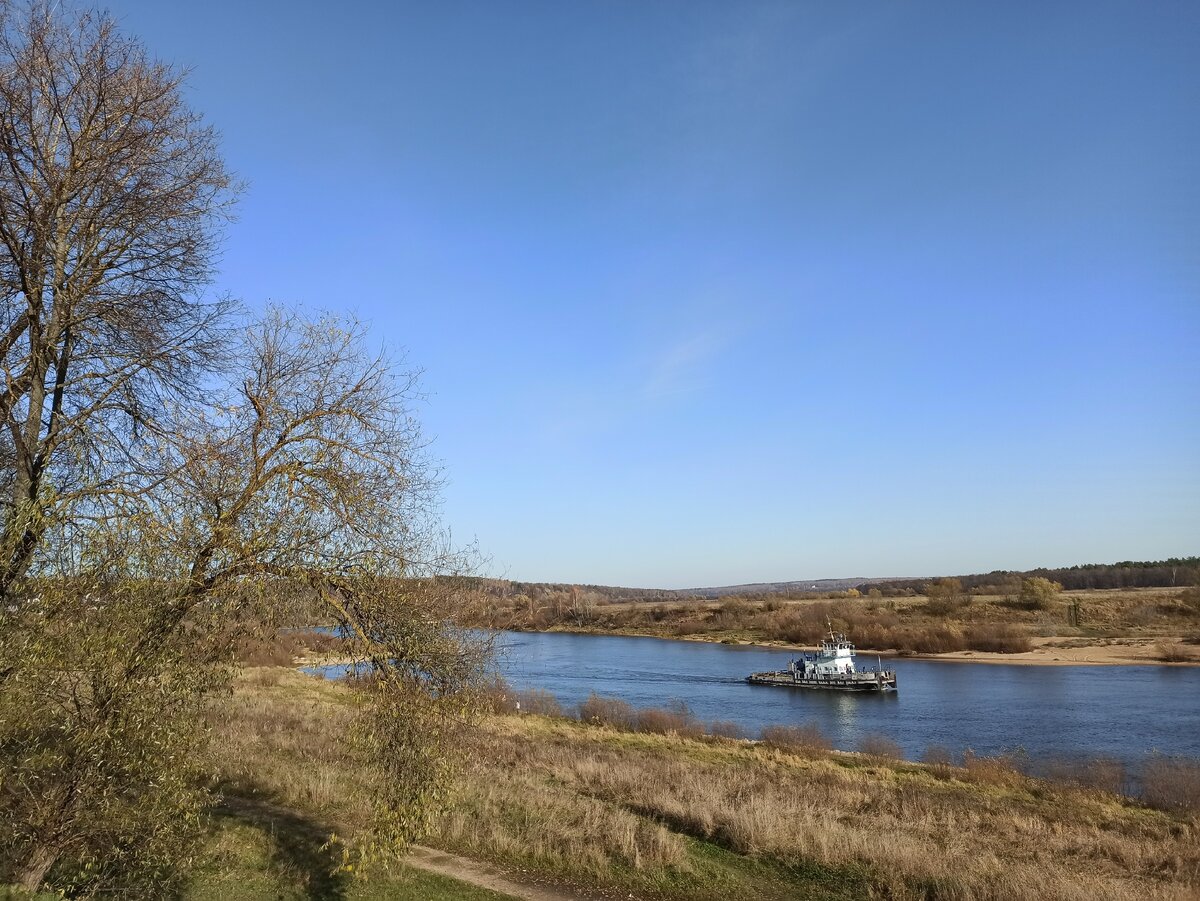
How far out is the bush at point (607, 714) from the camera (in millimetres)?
32219

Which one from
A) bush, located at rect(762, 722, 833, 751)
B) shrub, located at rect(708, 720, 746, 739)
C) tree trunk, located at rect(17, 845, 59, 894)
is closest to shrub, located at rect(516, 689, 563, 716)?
shrub, located at rect(708, 720, 746, 739)

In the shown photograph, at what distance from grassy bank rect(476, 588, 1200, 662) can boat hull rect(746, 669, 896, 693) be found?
817 inches

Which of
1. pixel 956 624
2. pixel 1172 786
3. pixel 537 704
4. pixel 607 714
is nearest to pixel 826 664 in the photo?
pixel 956 624

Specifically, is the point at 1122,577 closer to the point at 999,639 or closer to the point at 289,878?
the point at 999,639

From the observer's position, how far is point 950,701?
149 ft

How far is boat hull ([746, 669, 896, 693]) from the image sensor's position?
168 ft

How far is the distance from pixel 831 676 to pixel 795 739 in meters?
26.7

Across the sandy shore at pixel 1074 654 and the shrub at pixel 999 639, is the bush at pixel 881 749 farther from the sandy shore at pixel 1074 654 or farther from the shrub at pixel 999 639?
the shrub at pixel 999 639

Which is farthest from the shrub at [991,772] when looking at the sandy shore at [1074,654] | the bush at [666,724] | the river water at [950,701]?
the sandy shore at [1074,654]

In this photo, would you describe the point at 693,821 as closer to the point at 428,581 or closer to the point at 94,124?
the point at 428,581

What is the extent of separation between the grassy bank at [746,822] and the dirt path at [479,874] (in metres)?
0.32

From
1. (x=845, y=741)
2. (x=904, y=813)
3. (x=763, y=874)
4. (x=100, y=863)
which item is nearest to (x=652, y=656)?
(x=845, y=741)

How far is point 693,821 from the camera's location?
43.2 feet

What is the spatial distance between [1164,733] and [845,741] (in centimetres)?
1356
